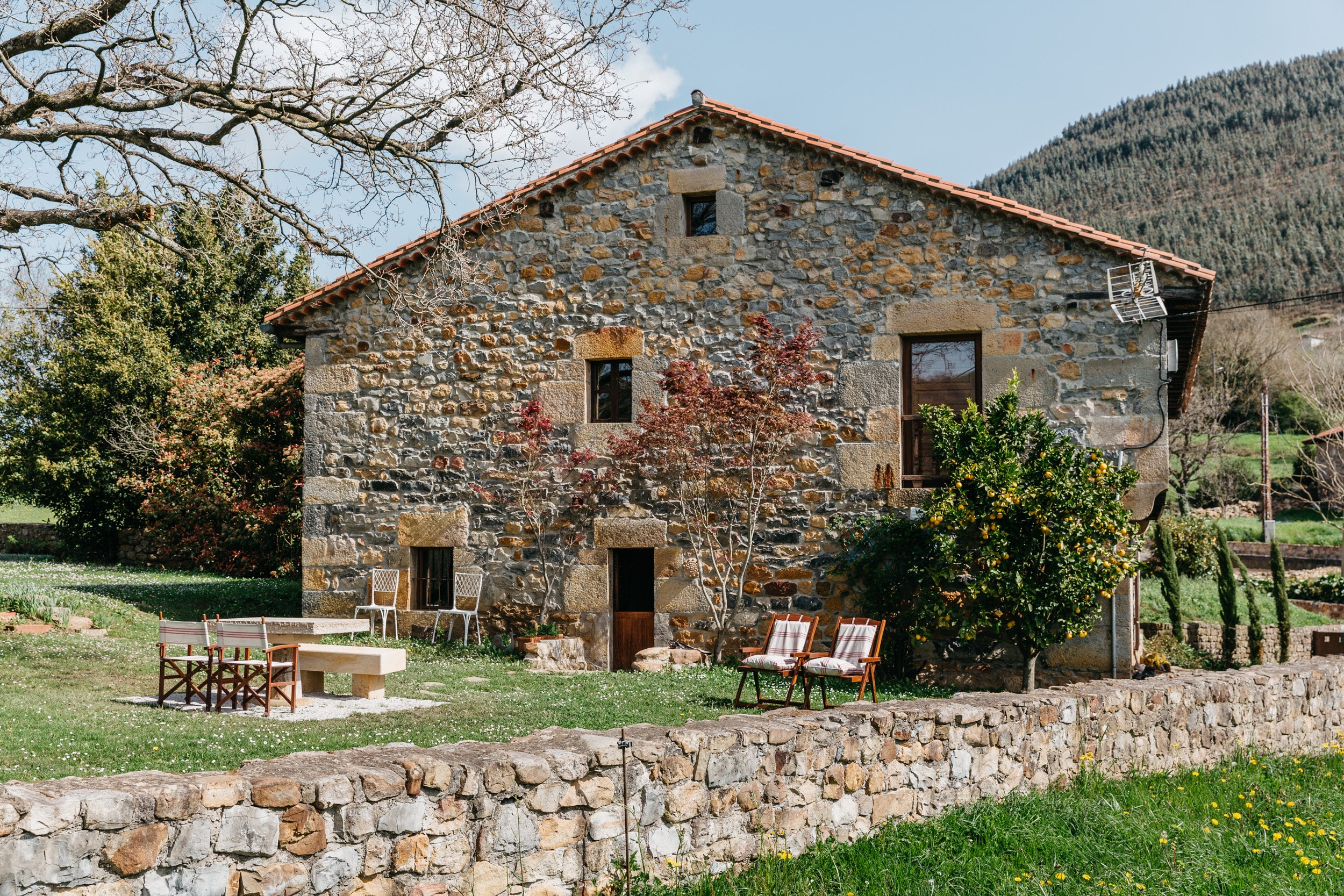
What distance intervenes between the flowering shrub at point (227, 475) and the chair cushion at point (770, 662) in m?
11.4

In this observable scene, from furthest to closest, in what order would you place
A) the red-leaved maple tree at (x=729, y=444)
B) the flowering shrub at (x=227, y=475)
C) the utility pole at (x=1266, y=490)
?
the utility pole at (x=1266, y=490) → the flowering shrub at (x=227, y=475) → the red-leaved maple tree at (x=729, y=444)

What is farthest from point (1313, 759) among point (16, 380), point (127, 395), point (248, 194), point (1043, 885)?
point (16, 380)

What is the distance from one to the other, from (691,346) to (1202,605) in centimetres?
1414

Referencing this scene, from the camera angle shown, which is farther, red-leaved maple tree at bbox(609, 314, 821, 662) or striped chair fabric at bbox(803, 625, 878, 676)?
red-leaved maple tree at bbox(609, 314, 821, 662)

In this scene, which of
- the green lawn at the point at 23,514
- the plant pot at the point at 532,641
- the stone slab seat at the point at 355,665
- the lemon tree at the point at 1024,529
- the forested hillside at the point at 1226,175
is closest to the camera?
the stone slab seat at the point at 355,665

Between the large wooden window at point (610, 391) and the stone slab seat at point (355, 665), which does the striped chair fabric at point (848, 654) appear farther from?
the large wooden window at point (610, 391)

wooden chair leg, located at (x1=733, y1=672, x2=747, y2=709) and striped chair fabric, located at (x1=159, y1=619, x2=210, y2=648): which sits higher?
striped chair fabric, located at (x1=159, y1=619, x2=210, y2=648)

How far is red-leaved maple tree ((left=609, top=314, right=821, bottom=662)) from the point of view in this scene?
11586 mm

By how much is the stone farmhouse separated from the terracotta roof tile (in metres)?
0.03

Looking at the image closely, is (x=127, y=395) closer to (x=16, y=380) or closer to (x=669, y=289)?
(x=16, y=380)

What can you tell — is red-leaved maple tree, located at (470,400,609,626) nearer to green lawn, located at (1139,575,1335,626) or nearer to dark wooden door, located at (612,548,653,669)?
dark wooden door, located at (612,548,653,669)

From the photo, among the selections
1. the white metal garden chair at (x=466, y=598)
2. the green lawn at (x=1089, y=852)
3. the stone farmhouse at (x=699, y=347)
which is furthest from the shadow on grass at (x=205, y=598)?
the green lawn at (x=1089, y=852)

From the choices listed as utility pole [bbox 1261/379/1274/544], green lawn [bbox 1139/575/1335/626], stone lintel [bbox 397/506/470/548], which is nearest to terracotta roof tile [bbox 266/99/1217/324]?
stone lintel [bbox 397/506/470/548]

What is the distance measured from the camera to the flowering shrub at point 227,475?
58.6ft
